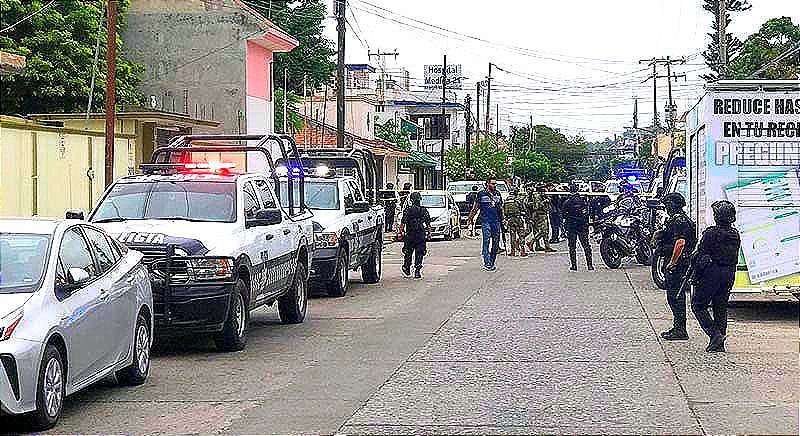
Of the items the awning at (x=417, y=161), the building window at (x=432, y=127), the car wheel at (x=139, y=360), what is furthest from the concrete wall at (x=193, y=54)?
the building window at (x=432, y=127)

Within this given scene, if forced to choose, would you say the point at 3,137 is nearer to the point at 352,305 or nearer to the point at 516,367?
the point at 352,305

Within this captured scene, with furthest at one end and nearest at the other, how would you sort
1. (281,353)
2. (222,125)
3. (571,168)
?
(571,168) → (222,125) → (281,353)

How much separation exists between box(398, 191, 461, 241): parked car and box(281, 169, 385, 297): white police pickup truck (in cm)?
1721

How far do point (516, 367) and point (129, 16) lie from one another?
2993 cm

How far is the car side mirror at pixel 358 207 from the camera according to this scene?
822 inches

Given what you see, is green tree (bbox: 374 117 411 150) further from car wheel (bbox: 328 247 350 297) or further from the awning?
car wheel (bbox: 328 247 350 297)

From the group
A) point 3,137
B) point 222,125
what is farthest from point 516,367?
point 222,125

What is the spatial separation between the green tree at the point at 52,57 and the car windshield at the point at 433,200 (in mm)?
12467

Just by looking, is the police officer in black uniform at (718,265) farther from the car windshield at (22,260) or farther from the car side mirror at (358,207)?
the car side mirror at (358,207)

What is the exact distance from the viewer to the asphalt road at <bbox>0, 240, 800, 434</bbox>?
928 cm

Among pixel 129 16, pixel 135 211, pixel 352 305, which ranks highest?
pixel 129 16

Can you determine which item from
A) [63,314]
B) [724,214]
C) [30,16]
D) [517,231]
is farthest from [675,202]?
[30,16]

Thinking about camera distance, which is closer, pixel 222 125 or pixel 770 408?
pixel 770 408

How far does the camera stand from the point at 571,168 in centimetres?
13450
